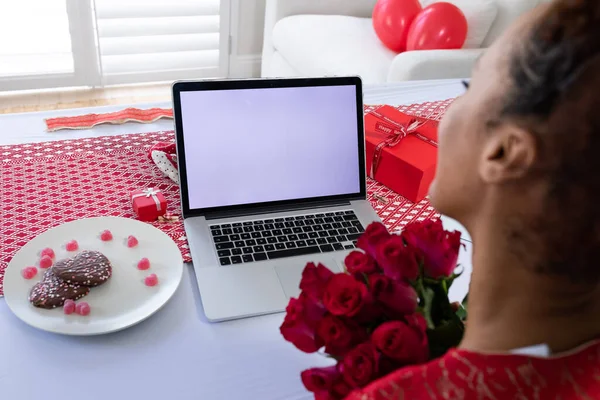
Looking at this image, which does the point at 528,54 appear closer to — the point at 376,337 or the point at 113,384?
the point at 376,337

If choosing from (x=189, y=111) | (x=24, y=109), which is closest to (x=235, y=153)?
(x=189, y=111)

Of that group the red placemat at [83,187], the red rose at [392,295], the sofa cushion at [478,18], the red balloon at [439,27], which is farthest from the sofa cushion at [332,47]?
the red rose at [392,295]

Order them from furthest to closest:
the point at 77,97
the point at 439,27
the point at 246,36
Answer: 1. the point at 246,36
2. the point at 77,97
3. the point at 439,27

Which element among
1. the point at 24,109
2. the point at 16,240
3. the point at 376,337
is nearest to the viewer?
the point at 376,337

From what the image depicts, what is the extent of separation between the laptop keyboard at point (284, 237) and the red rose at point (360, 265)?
0.98 ft

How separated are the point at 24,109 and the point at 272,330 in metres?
2.19

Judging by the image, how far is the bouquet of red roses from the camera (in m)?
0.47

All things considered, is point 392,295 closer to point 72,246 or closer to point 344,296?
point 344,296

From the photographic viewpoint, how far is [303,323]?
512 millimetres

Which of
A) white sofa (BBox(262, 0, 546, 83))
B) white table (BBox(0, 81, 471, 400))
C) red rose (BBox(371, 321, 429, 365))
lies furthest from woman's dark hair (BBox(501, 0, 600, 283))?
white sofa (BBox(262, 0, 546, 83))

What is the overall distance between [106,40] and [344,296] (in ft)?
7.97

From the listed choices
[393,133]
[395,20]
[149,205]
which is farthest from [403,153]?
[395,20]

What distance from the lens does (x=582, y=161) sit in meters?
0.32

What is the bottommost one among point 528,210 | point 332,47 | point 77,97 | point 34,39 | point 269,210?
point 77,97
